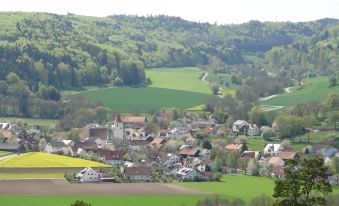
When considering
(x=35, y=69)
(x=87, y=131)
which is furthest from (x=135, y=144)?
(x=35, y=69)

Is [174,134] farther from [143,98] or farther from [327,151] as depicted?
[143,98]

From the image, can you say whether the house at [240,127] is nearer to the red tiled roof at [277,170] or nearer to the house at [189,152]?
the house at [189,152]

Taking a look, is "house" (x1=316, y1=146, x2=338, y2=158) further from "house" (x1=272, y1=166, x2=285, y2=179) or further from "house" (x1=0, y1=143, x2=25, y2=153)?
"house" (x1=0, y1=143, x2=25, y2=153)

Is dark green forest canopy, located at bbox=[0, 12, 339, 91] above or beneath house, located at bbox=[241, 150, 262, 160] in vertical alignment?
above

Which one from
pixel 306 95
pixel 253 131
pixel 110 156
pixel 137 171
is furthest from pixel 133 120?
pixel 137 171

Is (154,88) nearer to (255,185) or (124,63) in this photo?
(124,63)

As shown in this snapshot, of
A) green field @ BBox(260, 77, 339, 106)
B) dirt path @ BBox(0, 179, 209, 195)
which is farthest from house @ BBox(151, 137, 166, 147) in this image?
green field @ BBox(260, 77, 339, 106)
